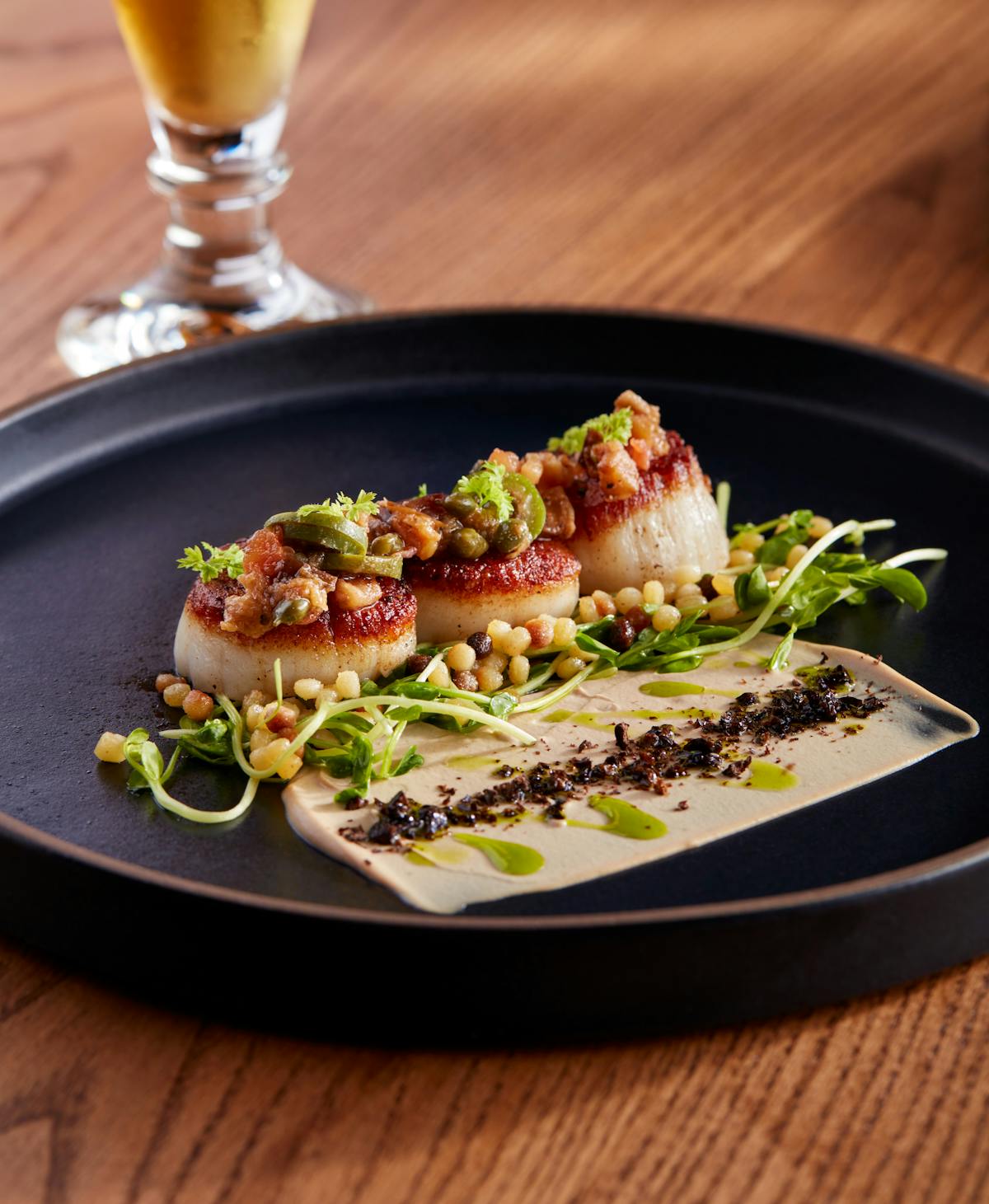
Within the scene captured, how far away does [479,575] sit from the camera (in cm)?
380

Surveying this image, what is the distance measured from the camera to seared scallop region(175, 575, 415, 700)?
3568 mm

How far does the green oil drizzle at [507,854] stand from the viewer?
3062 millimetres

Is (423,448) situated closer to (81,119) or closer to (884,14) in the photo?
(81,119)

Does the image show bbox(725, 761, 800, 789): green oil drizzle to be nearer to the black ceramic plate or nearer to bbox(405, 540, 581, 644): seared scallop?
the black ceramic plate

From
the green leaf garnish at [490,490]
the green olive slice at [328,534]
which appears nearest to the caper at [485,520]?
the green leaf garnish at [490,490]

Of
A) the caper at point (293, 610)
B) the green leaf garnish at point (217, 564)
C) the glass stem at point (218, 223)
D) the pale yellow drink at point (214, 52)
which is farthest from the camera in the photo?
the glass stem at point (218, 223)

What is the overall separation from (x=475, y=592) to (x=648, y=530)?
0.55 meters

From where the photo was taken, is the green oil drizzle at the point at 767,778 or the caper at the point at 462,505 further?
the caper at the point at 462,505

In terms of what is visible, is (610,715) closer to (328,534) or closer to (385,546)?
(385,546)

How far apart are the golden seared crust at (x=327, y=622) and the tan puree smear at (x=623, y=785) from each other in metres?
0.25

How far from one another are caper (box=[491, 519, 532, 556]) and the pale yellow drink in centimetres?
231

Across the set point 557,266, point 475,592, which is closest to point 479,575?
point 475,592

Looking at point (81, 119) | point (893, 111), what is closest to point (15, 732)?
point (81, 119)

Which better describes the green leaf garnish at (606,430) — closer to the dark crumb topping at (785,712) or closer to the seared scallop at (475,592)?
the seared scallop at (475,592)
